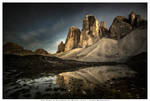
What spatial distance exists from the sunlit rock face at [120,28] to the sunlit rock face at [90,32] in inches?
801

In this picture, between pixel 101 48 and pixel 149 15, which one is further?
pixel 101 48

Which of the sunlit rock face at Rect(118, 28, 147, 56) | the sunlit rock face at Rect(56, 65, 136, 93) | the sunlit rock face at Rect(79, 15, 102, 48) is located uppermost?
the sunlit rock face at Rect(79, 15, 102, 48)

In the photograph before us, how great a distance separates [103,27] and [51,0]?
449ft

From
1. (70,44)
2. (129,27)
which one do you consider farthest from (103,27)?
(70,44)

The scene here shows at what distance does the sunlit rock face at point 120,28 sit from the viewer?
112 metres

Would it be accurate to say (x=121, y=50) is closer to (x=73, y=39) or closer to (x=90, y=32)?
(x=90, y=32)

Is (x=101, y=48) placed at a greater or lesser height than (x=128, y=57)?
greater

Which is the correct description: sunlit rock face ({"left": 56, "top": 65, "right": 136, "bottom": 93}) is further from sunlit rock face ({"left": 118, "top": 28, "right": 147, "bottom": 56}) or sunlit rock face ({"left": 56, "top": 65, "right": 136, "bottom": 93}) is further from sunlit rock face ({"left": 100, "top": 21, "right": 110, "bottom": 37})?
sunlit rock face ({"left": 100, "top": 21, "right": 110, "bottom": 37})

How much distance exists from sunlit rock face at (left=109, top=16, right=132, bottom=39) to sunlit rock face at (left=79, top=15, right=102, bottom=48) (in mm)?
20346

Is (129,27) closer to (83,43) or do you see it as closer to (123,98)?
(83,43)

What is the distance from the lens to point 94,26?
427 ft

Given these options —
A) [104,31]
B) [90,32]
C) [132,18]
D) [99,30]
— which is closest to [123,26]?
[132,18]

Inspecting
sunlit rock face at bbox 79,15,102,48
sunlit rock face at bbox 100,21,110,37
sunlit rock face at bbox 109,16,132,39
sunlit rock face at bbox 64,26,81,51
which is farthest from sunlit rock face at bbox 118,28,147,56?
sunlit rock face at bbox 64,26,81,51

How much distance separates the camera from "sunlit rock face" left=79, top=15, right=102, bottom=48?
128 m
